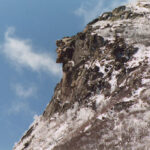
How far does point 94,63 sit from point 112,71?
16.4 ft

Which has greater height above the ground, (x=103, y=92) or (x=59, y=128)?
(x=103, y=92)

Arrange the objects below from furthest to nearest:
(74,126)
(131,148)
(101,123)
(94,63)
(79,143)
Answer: (94,63)
(74,126)
(101,123)
(79,143)
(131,148)

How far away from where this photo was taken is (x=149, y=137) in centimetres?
2031

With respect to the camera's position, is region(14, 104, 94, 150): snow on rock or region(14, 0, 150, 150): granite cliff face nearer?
region(14, 0, 150, 150): granite cliff face

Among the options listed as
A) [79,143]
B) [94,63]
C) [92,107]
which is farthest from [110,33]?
[79,143]

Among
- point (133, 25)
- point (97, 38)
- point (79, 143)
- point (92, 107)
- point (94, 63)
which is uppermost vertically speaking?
point (133, 25)

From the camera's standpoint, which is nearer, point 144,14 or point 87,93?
point 87,93

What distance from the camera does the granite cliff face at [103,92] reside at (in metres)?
23.7

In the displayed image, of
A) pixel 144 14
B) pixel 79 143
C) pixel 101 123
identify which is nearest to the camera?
pixel 79 143

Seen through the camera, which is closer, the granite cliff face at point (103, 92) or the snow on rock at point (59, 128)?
the granite cliff face at point (103, 92)

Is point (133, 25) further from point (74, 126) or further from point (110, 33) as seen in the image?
point (74, 126)

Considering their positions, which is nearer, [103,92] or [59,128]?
[59,128]

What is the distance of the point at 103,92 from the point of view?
34156 millimetres

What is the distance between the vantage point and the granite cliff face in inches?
934
